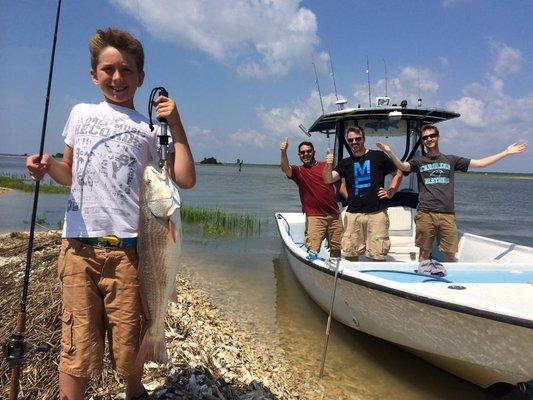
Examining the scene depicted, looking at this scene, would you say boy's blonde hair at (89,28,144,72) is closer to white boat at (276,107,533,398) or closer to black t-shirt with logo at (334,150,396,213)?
white boat at (276,107,533,398)

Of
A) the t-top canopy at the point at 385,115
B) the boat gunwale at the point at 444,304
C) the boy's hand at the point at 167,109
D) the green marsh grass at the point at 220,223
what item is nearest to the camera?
the boy's hand at the point at 167,109

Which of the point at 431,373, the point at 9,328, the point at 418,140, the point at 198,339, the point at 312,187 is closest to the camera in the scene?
the point at 9,328

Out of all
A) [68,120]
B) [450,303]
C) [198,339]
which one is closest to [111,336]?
[68,120]

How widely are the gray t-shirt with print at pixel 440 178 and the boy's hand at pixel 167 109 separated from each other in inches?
177

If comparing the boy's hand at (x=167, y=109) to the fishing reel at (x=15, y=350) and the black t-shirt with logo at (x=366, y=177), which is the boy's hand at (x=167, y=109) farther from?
the black t-shirt with logo at (x=366, y=177)

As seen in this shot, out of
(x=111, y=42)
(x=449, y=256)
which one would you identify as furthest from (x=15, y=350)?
(x=449, y=256)

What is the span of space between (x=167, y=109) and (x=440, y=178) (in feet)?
15.3

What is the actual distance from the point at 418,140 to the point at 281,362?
5244 mm

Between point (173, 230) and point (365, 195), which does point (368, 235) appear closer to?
point (365, 195)

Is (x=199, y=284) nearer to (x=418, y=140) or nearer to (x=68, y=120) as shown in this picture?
(x=418, y=140)

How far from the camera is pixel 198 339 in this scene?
4.71m

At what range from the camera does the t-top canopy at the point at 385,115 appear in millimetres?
7852

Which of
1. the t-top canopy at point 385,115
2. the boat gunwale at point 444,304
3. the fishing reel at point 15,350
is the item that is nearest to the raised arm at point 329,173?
the boat gunwale at point 444,304

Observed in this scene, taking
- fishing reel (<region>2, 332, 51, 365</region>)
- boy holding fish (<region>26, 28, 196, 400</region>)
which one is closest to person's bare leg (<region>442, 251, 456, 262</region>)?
boy holding fish (<region>26, 28, 196, 400</region>)
